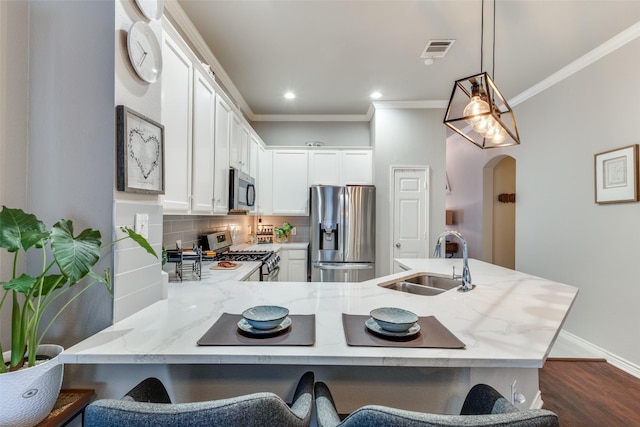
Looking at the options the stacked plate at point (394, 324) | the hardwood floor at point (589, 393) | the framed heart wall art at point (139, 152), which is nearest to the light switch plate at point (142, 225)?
the framed heart wall art at point (139, 152)

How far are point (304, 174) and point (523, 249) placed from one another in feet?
10.5

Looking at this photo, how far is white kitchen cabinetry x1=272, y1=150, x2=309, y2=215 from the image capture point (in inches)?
177

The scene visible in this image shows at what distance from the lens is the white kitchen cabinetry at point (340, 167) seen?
14.6ft

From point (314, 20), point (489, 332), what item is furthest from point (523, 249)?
point (314, 20)

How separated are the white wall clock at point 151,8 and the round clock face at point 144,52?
0.21ft

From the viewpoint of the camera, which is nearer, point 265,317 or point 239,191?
point 265,317

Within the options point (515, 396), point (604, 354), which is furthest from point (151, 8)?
point (604, 354)

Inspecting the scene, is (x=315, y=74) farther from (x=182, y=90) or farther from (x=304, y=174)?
(x=182, y=90)

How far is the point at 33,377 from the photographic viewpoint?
862mm

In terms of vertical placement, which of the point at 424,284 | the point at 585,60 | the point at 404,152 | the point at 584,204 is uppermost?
the point at 585,60

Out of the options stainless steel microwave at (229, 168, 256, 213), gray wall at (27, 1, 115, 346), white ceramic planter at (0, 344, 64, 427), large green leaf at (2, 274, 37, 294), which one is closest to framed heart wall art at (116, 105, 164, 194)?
gray wall at (27, 1, 115, 346)

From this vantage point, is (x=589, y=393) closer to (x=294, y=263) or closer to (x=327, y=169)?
(x=294, y=263)

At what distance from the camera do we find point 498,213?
17.1ft

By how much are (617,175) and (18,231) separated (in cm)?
405
